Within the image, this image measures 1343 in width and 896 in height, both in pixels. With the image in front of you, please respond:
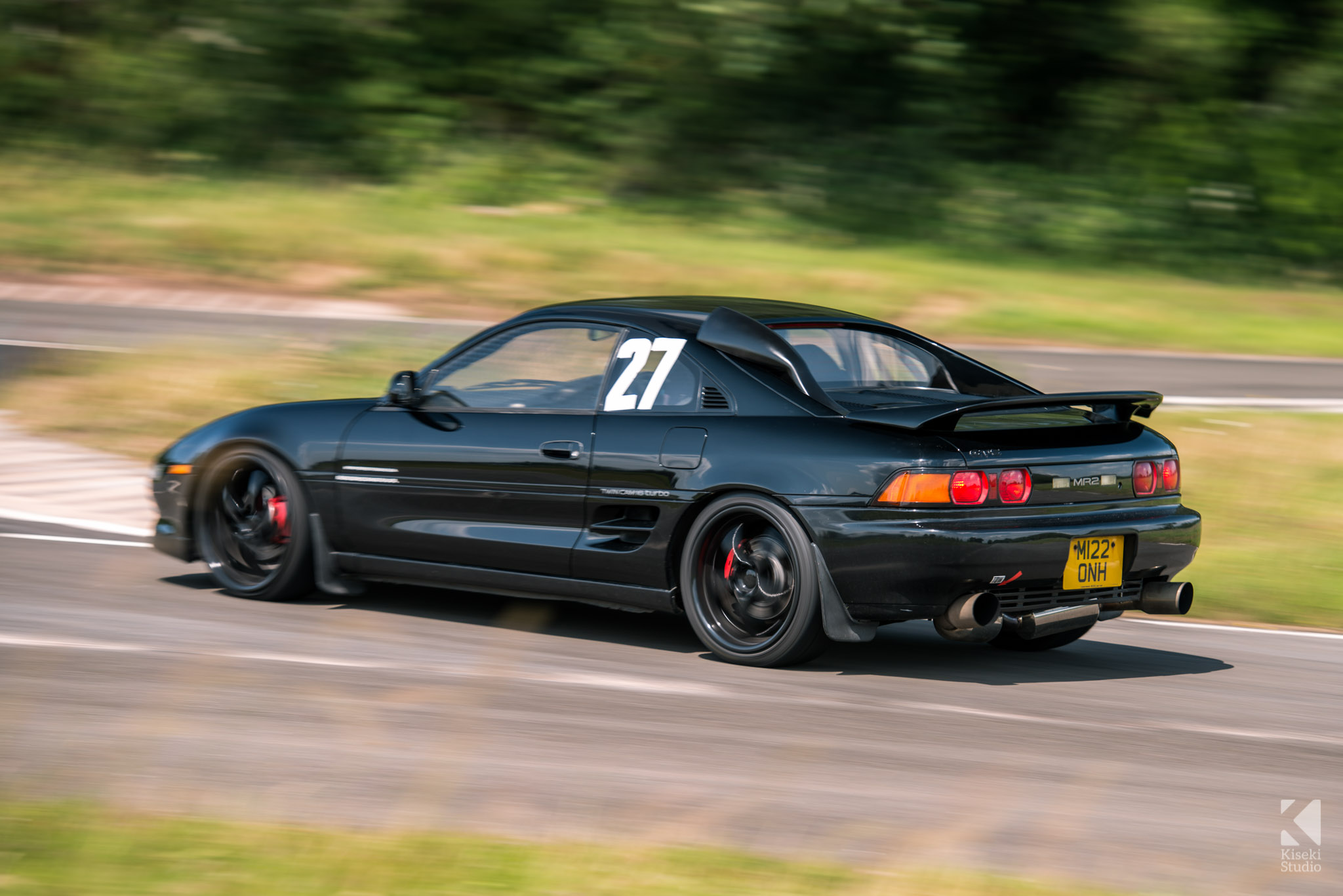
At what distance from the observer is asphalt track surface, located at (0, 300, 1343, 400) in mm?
15398

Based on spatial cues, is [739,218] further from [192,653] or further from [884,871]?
[884,871]

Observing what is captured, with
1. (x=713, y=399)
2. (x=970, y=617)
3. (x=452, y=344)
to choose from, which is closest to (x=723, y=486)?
(x=713, y=399)

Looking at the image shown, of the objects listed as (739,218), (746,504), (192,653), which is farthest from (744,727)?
(739,218)

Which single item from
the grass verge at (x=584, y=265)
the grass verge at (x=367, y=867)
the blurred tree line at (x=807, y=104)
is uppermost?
the blurred tree line at (x=807, y=104)

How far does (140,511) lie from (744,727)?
17.6 feet

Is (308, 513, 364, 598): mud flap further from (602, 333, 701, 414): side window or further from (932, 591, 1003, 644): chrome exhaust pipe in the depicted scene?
(932, 591, 1003, 644): chrome exhaust pipe

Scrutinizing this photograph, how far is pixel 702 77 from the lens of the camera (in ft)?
87.6

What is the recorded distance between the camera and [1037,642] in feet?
22.3

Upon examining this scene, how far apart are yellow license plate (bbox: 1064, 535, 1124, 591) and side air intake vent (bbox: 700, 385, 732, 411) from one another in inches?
53.9

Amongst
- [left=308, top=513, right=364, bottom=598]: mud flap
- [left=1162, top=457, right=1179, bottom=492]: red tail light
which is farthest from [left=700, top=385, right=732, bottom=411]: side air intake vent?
[left=308, top=513, right=364, bottom=598]: mud flap

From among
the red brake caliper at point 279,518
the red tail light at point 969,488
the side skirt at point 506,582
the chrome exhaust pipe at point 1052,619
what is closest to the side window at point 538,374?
the side skirt at point 506,582

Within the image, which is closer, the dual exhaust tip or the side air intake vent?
the dual exhaust tip

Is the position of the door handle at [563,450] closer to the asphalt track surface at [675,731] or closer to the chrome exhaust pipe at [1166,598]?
the asphalt track surface at [675,731]

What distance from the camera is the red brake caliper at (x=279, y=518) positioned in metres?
7.20
